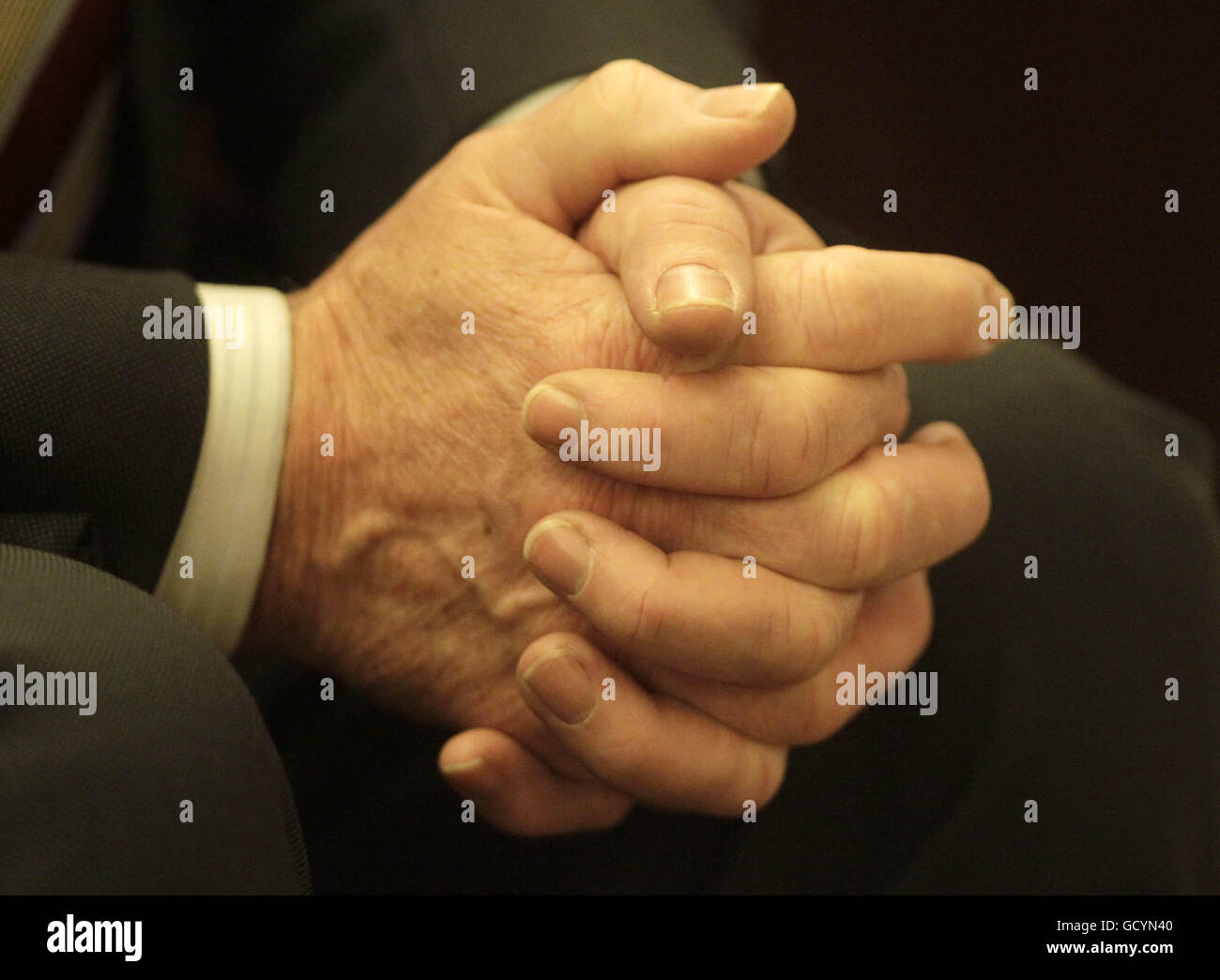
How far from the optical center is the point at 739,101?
57 cm

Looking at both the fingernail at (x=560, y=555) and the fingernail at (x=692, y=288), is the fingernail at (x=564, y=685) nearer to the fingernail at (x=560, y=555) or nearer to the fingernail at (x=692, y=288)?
the fingernail at (x=560, y=555)

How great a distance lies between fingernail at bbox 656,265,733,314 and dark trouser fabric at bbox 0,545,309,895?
247 mm

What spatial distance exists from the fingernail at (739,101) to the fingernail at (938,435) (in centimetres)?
20

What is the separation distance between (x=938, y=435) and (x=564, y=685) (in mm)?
249

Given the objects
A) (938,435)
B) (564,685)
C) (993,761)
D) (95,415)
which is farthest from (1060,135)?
(95,415)

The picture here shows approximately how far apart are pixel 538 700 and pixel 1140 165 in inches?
27.4

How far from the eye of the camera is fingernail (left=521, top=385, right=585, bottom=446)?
0.53 m

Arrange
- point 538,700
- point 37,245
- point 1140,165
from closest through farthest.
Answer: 1. point 538,700
2. point 37,245
3. point 1140,165

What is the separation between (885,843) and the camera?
2.01ft
